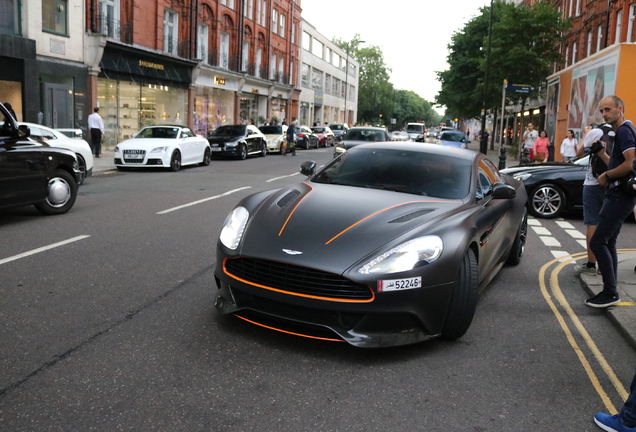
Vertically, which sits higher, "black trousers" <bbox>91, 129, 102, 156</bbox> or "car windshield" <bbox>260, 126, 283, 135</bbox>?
"car windshield" <bbox>260, 126, 283, 135</bbox>

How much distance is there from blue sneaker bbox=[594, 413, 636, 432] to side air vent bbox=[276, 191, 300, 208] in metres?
2.60

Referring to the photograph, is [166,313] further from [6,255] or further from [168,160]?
[168,160]

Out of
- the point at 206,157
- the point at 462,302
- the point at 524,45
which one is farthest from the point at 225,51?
the point at 462,302

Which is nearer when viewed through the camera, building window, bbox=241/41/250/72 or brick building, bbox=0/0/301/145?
brick building, bbox=0/0/301/145

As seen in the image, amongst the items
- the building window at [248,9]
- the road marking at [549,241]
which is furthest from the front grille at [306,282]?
the building window at [248,9]

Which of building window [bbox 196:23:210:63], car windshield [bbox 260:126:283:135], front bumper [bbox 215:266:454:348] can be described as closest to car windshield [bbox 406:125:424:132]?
building window [bbox 196:23:210:63]

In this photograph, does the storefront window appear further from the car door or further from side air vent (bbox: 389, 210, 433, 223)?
side air vent (bbox: 389, 210, 433, 223)

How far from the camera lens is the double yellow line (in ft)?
12.2

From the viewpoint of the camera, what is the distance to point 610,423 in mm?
3143

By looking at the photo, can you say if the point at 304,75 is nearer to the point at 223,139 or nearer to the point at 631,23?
the point at 631,23

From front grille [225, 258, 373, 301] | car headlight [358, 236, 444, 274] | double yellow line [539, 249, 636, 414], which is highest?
car headlight [358, 236, 444, 274]

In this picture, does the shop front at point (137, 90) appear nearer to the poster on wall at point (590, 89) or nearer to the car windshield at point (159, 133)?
the car windshield at point (159, 133)

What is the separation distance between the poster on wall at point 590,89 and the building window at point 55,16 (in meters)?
19.6

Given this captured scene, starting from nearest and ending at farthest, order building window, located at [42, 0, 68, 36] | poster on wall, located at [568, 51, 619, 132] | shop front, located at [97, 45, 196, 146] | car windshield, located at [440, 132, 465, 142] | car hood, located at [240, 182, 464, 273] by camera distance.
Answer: car hood, located at [240, 182, 464, 273], poster on wall, located at [568, 51, 619, 132], building window, located at [42, 0, 68, 36], shop front, located at [97, 45, 196, 146], car windshield, located at [440, 132, 465, 142]
